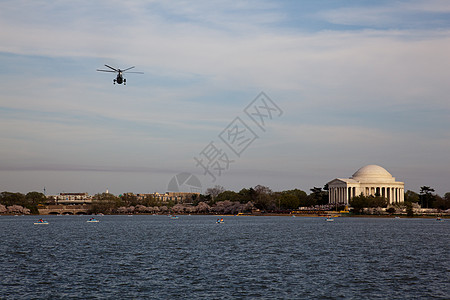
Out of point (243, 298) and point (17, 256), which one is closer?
point (243, 298)

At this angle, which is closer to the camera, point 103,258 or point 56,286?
point 56,286

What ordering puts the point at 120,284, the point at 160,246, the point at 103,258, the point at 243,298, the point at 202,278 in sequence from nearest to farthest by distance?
the point at 243,298
the point at 120,284
the point at 202,278
the point at 103,258
the point at 160,246

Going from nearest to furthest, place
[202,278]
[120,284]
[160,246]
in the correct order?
[120,284] < [202,278] < [160,246]

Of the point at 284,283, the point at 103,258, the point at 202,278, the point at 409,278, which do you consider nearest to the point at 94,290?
the point at 202,278

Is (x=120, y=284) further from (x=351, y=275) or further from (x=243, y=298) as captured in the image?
(x=351, y=275)

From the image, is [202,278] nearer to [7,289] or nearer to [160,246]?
[7,289]

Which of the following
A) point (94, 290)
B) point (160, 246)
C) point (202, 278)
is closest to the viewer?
point (94, 290)

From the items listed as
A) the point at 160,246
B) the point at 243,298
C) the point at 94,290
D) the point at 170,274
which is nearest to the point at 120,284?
the point at 94,290

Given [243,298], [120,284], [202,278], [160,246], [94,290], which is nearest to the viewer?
[243,298]
